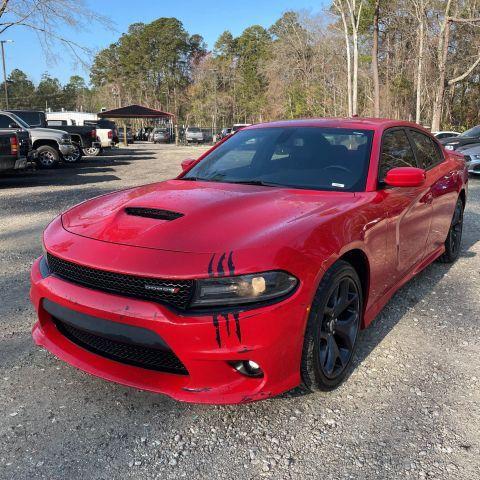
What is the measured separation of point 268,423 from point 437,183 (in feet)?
9.07

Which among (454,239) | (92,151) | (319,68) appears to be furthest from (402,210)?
(319,68)

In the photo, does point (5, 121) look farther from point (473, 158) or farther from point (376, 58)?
point (376, 58)

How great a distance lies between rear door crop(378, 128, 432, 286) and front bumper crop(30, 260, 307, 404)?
1276 millimetres

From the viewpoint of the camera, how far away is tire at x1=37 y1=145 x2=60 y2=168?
15.2 meters

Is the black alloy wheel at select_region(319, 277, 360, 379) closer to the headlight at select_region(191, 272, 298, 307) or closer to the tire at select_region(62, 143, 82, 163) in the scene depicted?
the headlight at select_region(191, 272, 298, 307)

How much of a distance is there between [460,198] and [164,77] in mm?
78596

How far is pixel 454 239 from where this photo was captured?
524cm

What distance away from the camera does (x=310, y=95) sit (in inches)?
1914

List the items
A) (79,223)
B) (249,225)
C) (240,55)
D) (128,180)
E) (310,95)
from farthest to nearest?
(240,55)
(310,95)
(128,180)
(79,223)
(249,225)

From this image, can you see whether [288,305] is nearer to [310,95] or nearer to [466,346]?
[466,346]

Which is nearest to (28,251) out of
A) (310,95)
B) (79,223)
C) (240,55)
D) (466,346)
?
(79,223)

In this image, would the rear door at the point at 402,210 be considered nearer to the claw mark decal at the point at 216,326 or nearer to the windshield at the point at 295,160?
the windshield at the point at 295,160

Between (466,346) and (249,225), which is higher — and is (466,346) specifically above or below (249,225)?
below

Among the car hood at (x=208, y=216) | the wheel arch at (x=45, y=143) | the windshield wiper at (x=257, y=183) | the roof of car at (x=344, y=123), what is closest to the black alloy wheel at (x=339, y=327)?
the car hood at (x=208, y=216)
